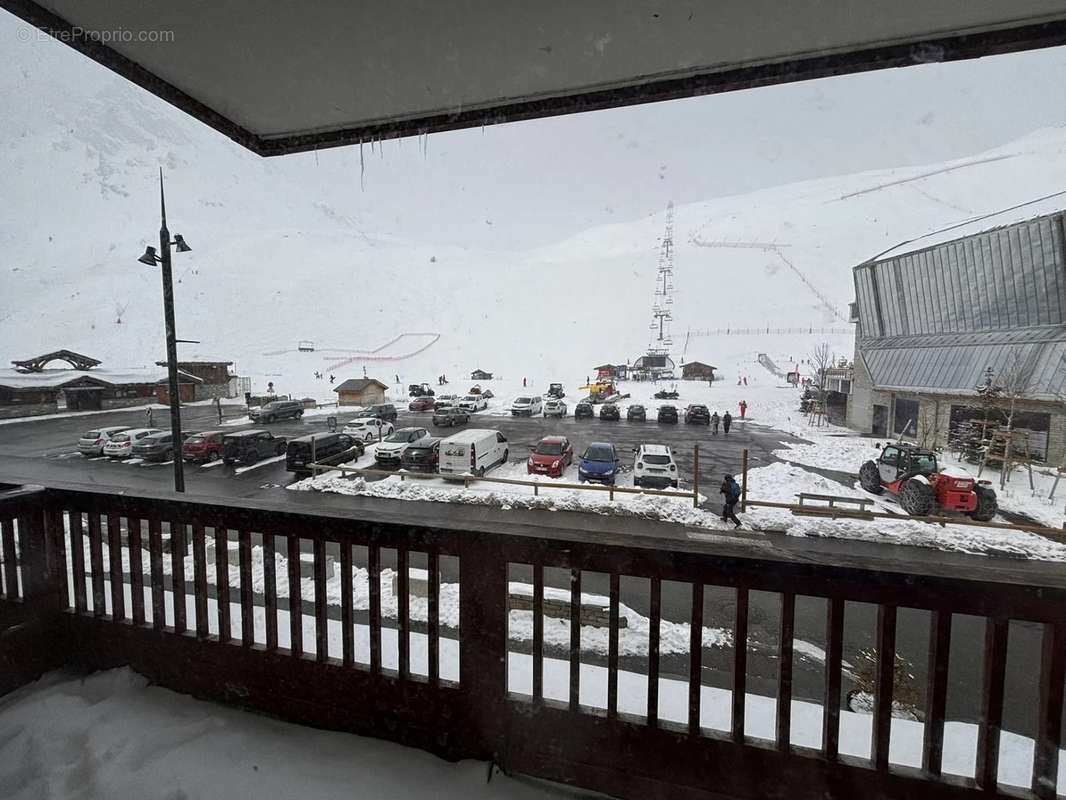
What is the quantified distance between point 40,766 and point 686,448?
743 inches

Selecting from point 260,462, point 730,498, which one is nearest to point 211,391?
point 260,462

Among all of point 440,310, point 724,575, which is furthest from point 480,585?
point 440,310

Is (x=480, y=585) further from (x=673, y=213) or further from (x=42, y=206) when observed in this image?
(x=673, y=213)

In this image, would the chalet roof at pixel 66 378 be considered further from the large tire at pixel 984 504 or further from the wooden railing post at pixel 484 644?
the large tire at pixel 984 504

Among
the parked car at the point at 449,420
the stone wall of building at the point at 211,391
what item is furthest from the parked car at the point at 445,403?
the stone wall of building at the point at 211,391

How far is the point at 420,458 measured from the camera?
14375mm

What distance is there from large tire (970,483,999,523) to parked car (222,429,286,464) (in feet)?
65.6

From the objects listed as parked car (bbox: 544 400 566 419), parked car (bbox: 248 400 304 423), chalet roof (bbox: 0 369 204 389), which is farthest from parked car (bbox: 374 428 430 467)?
chalet roof (bbox: 0 369 204 389)

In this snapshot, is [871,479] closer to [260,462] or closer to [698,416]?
[698,416]

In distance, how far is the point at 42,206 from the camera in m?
77.6

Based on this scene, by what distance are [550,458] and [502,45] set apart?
12.1 meters

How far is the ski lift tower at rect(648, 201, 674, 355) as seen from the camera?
255ft

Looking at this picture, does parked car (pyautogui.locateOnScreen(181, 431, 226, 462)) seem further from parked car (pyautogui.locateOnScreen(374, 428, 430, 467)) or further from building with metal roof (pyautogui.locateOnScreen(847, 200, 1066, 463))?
building with metal roof (pyautogui.locateOnScreen(847, 200, 1066, 463))

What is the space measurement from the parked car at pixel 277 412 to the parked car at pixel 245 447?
32.7 feet
